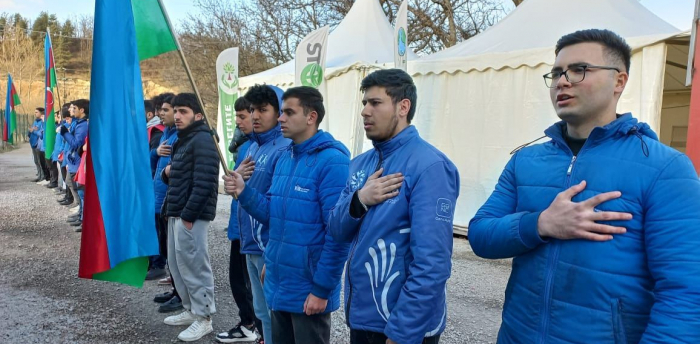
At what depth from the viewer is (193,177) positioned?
12.2 ft

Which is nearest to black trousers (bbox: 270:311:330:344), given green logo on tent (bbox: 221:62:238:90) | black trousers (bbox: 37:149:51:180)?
green logo on tent (bbox: 221:62:238:90)

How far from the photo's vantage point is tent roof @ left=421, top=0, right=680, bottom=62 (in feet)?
21.9

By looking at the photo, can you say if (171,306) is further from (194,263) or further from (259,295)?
(259,295)

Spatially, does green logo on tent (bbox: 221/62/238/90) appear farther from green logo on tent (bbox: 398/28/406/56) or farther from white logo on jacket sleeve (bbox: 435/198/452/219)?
white logo on jacket sleeve (bbox: 435/198/452/219)

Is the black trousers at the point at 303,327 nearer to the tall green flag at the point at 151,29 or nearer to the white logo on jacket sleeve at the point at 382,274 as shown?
the white logo on jacket sleeve at the point at 382,274

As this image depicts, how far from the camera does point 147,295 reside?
4781 millimetres

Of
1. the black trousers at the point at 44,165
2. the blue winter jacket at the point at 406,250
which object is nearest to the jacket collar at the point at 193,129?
the blue winter jacket at the point at 406,250

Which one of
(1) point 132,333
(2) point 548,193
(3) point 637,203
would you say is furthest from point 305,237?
(1) point 132,333

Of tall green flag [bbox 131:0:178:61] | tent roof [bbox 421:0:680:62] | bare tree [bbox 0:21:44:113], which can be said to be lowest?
tall green flag [bbox 131:0:178:61]

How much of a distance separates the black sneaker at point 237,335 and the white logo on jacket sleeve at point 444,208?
247 centimetres

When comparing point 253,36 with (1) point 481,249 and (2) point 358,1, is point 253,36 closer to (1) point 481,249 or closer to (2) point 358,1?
(2) point 358,1

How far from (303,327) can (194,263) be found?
5.21 feet

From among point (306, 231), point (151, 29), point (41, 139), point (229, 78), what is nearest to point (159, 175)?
point (151, 29)

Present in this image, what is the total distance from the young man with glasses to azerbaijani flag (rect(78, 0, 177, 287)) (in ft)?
6.07
